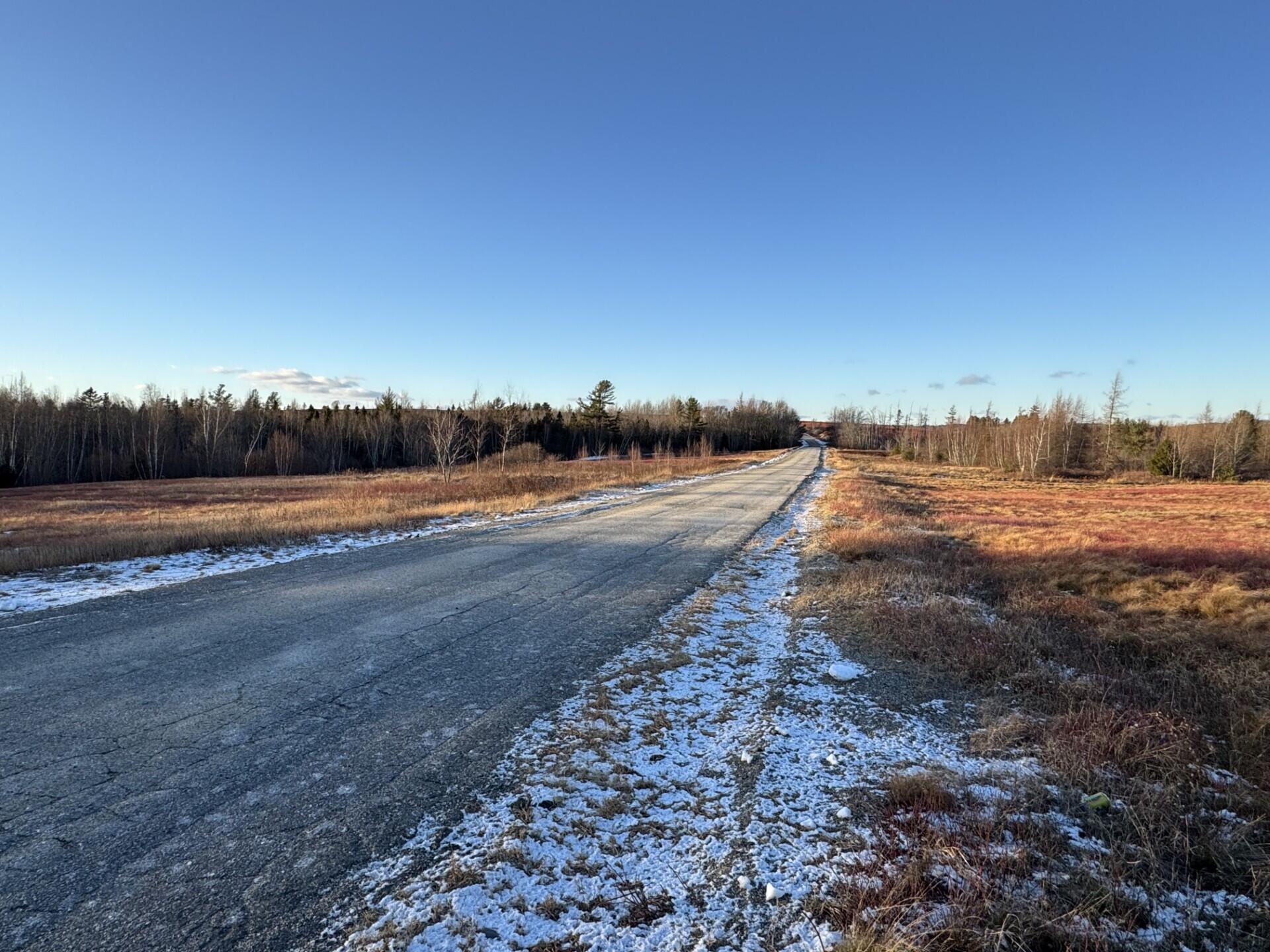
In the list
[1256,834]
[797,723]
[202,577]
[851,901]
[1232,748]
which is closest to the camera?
[851,901]

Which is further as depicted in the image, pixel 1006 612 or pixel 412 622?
pixel 1006 612

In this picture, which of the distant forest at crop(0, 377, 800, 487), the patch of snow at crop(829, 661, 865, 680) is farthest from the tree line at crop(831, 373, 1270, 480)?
the patch of snow at crop(829, 661, 865, 680)

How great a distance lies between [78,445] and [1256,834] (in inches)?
3192

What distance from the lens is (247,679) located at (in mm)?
4988

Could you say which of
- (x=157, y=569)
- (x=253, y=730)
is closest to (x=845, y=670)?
(x=253, y=730)

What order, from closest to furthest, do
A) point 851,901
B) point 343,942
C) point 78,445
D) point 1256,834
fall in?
point 343,942, point 851,901, point 1256,834, point 78,445

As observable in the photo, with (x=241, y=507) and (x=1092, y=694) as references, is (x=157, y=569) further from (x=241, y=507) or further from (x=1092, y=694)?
(x=241, y=507)

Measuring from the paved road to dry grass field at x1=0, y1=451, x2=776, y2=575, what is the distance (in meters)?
3.77

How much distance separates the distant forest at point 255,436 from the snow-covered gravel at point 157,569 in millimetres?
19998

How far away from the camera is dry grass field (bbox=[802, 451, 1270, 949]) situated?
2.58 m

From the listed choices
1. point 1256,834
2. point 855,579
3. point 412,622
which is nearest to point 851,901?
point 1256,834

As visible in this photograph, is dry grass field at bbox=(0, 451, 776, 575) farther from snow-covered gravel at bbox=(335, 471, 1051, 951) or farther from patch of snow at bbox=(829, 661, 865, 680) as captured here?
patch of snow at bbox=(829, 661, 865, 680)

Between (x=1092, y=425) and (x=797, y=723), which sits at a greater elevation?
(x=1092, y=425)

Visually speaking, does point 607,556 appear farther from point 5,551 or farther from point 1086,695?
point 5,551
